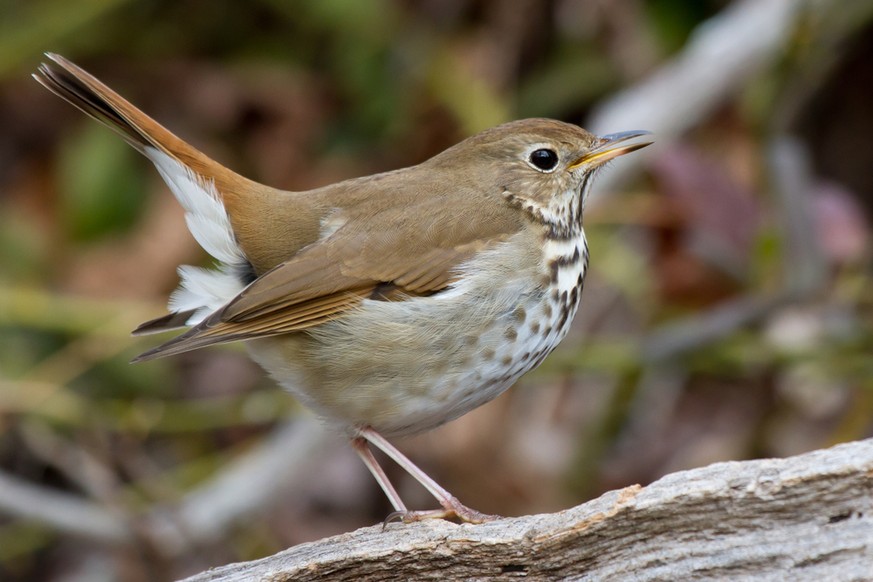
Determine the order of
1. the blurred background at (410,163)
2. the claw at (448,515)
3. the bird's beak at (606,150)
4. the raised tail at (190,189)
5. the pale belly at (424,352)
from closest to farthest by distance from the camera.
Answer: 1. the claw at (448,515)
2. the pale belly at (424,352)
3. the raised tail at (190,189)
4. the bird's beak at (606,150)
5. the blurred background at (410,163)

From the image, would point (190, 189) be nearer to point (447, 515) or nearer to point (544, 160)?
point (544, 160)

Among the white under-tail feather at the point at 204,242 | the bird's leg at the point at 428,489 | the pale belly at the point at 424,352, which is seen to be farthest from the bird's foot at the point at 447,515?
the white under-tail feather at the point at 204,242

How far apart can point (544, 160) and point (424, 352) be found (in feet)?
2.48

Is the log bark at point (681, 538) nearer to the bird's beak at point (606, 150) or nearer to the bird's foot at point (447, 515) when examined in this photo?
the bird's foot at point (447, 515)

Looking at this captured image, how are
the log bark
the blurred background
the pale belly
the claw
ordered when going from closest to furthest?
the log bark, the claw, the pale belly, the blurred background

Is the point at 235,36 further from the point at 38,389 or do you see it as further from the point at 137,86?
the point at 38,389

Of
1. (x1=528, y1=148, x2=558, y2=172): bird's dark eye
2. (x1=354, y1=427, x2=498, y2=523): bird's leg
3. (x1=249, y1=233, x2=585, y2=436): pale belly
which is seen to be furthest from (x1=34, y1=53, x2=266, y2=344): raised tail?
(x1=528, y1=148, x2=558, y2=172): bird's dark eye

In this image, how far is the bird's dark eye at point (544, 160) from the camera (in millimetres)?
3672

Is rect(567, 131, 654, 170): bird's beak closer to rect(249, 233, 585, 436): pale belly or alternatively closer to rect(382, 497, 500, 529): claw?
rect(249, 233, 585, 436): pale belly

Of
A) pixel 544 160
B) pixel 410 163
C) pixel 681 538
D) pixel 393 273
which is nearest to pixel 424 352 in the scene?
pixel 393 273

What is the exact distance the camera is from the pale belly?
3.27 m

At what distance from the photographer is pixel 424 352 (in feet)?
10.7

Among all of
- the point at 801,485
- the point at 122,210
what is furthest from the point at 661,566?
the point at 122,210

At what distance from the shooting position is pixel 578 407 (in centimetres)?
635
